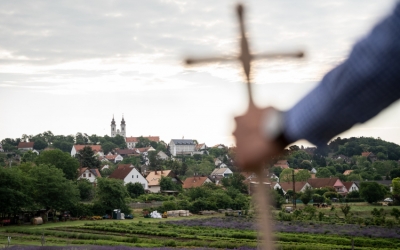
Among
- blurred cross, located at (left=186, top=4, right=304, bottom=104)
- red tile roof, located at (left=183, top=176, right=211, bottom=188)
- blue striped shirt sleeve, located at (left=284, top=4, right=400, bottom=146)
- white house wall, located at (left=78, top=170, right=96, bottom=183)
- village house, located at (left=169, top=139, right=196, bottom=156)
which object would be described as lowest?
red tile roof, located at (left=183, top=176, right=211, bottom=188)

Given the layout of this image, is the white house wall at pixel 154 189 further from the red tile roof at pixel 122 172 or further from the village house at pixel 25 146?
the village house at pixel 25 146

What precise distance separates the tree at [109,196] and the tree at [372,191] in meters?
25.3

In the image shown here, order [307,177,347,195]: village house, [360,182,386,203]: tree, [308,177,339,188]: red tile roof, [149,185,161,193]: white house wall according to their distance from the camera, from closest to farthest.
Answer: [360,182,386,203]: tree < [307,177,347,195]: village house < [308,177,339,188]: red tile roof < [149,185,161,193]: white house wall

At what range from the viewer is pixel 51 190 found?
42.3 metres

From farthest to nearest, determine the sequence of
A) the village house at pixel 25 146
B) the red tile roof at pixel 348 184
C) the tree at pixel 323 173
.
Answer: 1. the village house at pixel 25 146
2. the tree at pixel 323 173
3. the red tile roof at pixel 348 184

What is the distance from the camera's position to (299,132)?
1.78 m

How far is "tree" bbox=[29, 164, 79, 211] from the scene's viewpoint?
42469 mm

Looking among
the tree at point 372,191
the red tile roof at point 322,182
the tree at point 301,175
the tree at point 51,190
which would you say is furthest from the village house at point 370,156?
the tree at point 51,190

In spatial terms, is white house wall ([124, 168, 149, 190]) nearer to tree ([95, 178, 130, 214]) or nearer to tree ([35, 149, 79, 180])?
tree ([35, 149, 79, 180])

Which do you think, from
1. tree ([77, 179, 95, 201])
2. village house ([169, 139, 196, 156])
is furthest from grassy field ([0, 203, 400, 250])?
village house ([169, 139, 196, 156])

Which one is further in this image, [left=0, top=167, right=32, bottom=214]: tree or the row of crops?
[left=0, top=167, right=32, bottom=214]: tree

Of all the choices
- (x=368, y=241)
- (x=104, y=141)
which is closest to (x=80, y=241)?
(x=368, y=241)

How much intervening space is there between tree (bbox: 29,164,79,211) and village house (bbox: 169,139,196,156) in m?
137

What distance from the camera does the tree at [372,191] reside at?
180 ft
